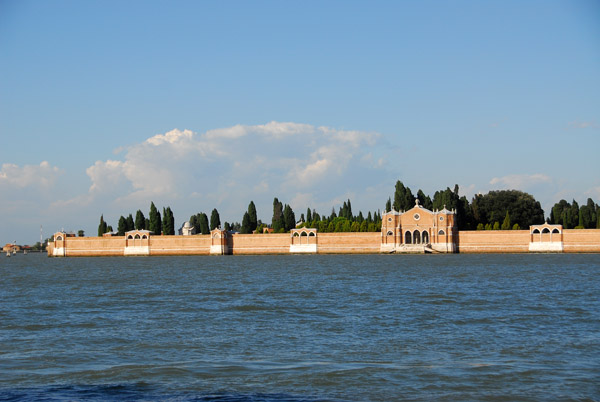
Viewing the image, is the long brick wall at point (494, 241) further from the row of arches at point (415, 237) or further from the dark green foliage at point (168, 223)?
the dark green foliage at point (168, 223)

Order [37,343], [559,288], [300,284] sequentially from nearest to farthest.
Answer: [37,343], [559,288], [300,284]

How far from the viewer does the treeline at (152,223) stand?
3115 inches

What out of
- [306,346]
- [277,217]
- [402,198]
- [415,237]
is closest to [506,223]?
[415,237]

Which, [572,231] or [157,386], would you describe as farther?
[572,231]

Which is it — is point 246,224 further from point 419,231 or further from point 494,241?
point 494,241

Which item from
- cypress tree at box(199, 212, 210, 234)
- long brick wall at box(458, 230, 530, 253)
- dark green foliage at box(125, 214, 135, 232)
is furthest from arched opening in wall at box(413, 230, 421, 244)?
dark green foliage at box(125, 214, 135, 232)

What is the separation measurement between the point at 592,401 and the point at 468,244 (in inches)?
2352

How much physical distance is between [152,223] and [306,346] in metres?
68.1

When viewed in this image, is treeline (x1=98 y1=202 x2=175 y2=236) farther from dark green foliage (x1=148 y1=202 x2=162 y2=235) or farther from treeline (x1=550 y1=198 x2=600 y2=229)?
treeline (x1=550 y1=198 x2=600 y2=229)

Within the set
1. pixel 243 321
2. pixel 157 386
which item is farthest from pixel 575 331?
pixel 157 386

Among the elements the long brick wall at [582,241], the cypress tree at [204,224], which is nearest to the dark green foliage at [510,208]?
the long brick wall at [582,241]

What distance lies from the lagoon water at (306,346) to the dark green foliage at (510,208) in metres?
54.7

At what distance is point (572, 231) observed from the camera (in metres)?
63.8

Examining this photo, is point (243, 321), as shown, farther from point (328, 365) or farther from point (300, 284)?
point (300, 284)
